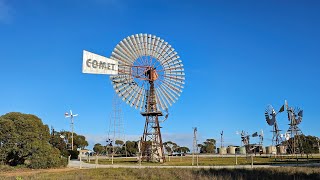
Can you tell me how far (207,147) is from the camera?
459 feet

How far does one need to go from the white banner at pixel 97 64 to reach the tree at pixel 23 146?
9.82 m

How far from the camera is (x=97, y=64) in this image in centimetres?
4644

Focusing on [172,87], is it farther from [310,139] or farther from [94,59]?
[310,139]

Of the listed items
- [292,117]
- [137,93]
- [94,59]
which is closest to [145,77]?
[137,93]

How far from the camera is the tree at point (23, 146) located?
38500 millimetres

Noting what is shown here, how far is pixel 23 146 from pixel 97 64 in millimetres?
13694

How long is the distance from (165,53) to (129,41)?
5.60 meters

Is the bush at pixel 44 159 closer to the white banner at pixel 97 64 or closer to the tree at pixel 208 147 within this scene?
the white banner at pixel 97 64

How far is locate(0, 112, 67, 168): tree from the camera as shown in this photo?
126 ft

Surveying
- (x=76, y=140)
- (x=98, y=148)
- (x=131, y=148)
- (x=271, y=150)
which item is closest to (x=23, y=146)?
(x=271, y=150)

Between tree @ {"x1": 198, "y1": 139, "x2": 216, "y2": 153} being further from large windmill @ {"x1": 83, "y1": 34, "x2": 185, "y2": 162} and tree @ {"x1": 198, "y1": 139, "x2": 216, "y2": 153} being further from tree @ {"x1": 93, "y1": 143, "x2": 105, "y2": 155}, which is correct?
large windmill @ {"x1": 83, "y1": 34, "x2": 185, "y2": 162}

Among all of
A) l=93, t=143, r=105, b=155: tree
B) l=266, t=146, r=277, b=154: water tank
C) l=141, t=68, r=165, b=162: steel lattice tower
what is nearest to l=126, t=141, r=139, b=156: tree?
l=93, t=143, r=105, b=155: tree

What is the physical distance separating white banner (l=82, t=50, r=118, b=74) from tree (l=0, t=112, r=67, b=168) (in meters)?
9.82

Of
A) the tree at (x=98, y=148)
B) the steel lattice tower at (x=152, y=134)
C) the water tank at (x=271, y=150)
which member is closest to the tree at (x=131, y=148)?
the tree at (x=98, y=148)
